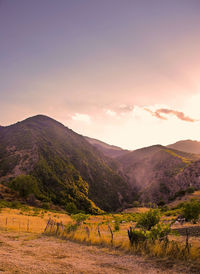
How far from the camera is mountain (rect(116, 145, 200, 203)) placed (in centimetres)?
9006

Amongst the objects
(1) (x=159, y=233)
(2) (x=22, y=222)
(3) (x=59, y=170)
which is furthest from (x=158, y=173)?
(1) (x=159, y=233)

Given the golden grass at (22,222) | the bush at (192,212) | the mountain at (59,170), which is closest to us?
the golden grass at (22,222)

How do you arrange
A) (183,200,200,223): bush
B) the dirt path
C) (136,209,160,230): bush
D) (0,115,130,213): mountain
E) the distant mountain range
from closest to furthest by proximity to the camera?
the dirt path < (136,209,160,230): bush < (183,200,200,223): bush < (0,115,130,213): mountain < the distant mountain range

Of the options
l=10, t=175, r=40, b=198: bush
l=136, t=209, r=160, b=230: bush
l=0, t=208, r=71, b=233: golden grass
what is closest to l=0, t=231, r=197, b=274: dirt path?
l=136, t=209, r=160, b=230: bush

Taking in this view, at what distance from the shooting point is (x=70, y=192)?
8438 centimetres

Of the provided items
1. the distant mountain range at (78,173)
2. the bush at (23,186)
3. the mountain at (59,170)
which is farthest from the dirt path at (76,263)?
the mountain at (59,170)

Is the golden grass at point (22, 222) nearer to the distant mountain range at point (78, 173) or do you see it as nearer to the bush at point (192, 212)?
the bush at point (192, 212)

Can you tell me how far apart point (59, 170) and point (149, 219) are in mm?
84888

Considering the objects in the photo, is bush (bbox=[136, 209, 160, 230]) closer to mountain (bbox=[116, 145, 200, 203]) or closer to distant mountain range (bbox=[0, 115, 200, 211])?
distant mountain range (bbox=[0, 115, 200, 211])

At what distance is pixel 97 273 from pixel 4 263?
4.11 m

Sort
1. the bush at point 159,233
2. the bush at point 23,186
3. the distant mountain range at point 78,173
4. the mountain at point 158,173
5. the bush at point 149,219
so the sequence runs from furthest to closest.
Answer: the mountain at point 158,173 → the distant mountain range at point 78,173 → the bush at point 23,186 → the bush at point 149,219 → the bush at point 159,233

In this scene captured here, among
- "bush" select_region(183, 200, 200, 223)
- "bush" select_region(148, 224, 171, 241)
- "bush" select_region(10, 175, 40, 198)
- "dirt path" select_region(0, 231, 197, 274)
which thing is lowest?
"bush" select_region(10, 175, 40, 198)

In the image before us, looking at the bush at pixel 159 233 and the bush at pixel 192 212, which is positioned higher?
the bush at pixel 159 233

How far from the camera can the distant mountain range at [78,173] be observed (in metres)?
78.2
